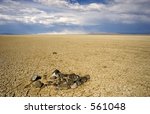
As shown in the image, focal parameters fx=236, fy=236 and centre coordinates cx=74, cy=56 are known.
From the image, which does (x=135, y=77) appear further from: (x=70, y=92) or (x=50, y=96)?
(x=50, y=96)

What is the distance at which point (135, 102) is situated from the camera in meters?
8.41

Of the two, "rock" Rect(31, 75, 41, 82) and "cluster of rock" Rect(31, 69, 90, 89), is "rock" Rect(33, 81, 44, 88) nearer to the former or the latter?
"cluster of rock" Rect(31, 69, 90, 89)

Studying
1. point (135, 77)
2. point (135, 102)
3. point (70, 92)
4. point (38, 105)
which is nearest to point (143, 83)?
point (135, 77)

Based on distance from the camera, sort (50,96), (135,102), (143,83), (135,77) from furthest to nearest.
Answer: (135,77), (143,83), (50,96), (135,102)

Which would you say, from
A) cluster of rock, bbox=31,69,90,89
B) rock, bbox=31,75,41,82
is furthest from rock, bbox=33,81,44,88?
rock, bbox=31,75,41,82

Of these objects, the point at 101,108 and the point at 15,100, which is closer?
the point at 101,108

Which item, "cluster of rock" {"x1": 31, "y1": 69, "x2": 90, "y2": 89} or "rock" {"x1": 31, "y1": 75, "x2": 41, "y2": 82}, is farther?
"rock" {"x1": 31, "y1": 75, "x2": 41, "y2": 82}

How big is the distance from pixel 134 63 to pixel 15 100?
9.62 m

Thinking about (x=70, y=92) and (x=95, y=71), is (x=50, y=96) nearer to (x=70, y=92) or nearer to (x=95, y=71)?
(x=70, y=92)

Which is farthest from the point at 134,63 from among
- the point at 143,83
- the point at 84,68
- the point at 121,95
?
the point at 121,95

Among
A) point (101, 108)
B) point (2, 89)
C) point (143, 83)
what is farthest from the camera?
point (143, 83)

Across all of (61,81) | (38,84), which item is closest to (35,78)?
(38,84)

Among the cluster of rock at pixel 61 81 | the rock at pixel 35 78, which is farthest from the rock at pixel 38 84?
the rock at pixel 35 78

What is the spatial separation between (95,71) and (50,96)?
14.6ft
